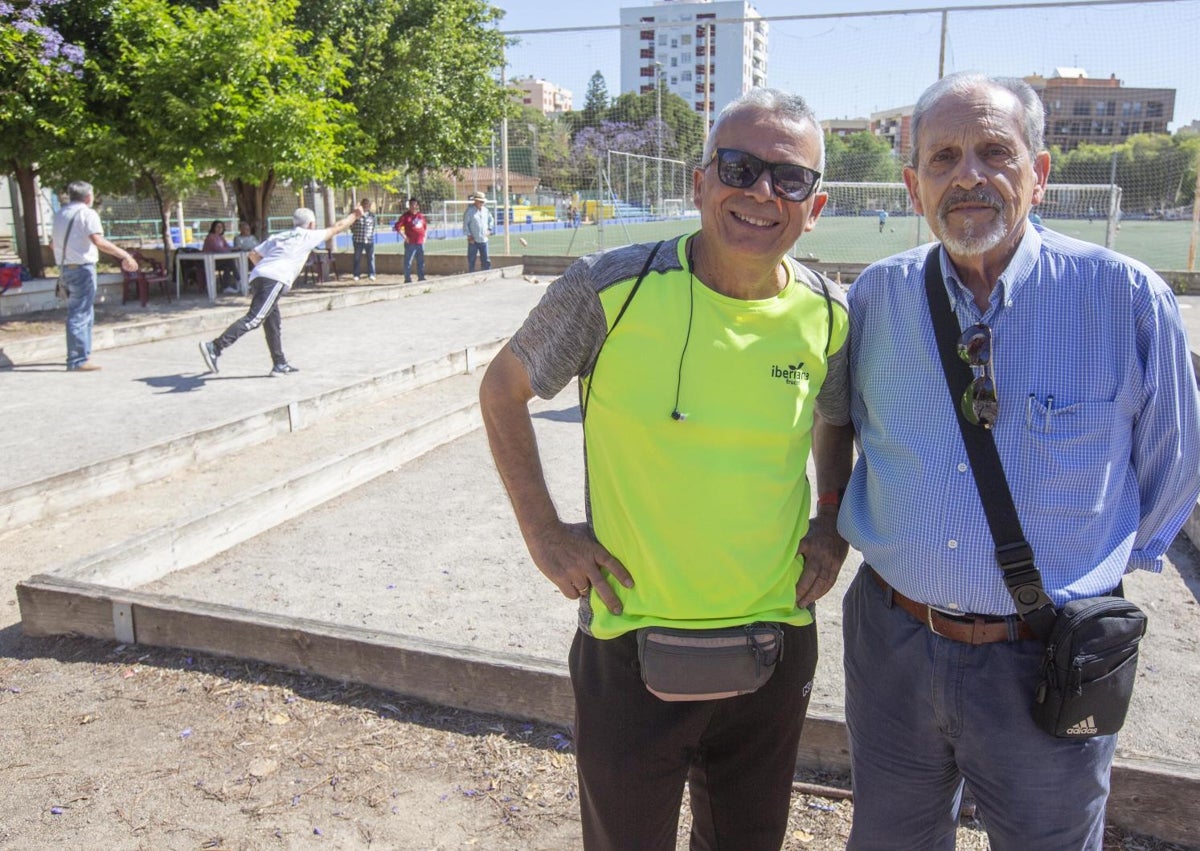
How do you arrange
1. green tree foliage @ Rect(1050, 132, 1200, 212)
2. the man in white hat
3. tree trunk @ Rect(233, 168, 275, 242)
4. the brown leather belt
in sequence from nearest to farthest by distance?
the brown leather belt, tree trunk @ Rect(233, 168, 275, 242), the man in white hat, green tree foliage @ Rect(1050, 132, 1200, 212)

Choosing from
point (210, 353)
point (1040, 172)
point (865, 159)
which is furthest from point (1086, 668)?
point (865, 159)

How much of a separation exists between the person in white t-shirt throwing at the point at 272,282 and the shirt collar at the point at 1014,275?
884cm

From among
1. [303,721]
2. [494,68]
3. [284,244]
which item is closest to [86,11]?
[284,244]

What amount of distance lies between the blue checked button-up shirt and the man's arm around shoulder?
0.64m

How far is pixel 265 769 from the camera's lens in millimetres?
3479

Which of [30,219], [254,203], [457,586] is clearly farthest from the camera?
[254,203]

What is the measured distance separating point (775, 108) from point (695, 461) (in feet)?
2.61

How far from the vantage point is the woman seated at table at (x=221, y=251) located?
19.3 metres

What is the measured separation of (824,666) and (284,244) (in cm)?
797

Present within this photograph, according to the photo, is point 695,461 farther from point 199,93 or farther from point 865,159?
point 865,159

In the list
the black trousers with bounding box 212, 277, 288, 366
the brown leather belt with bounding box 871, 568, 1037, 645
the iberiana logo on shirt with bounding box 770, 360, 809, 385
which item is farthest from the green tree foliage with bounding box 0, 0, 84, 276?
the brown leather belt with bounding box 871, 568, 1037, 645

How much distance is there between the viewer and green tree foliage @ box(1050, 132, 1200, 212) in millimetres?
23266

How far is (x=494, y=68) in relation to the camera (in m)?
23.0

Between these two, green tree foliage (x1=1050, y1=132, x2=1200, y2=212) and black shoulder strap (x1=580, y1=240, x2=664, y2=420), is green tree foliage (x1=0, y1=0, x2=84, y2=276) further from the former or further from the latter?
green tree foliage (x1=1050, y1=132, x2=1200, y2=212)
